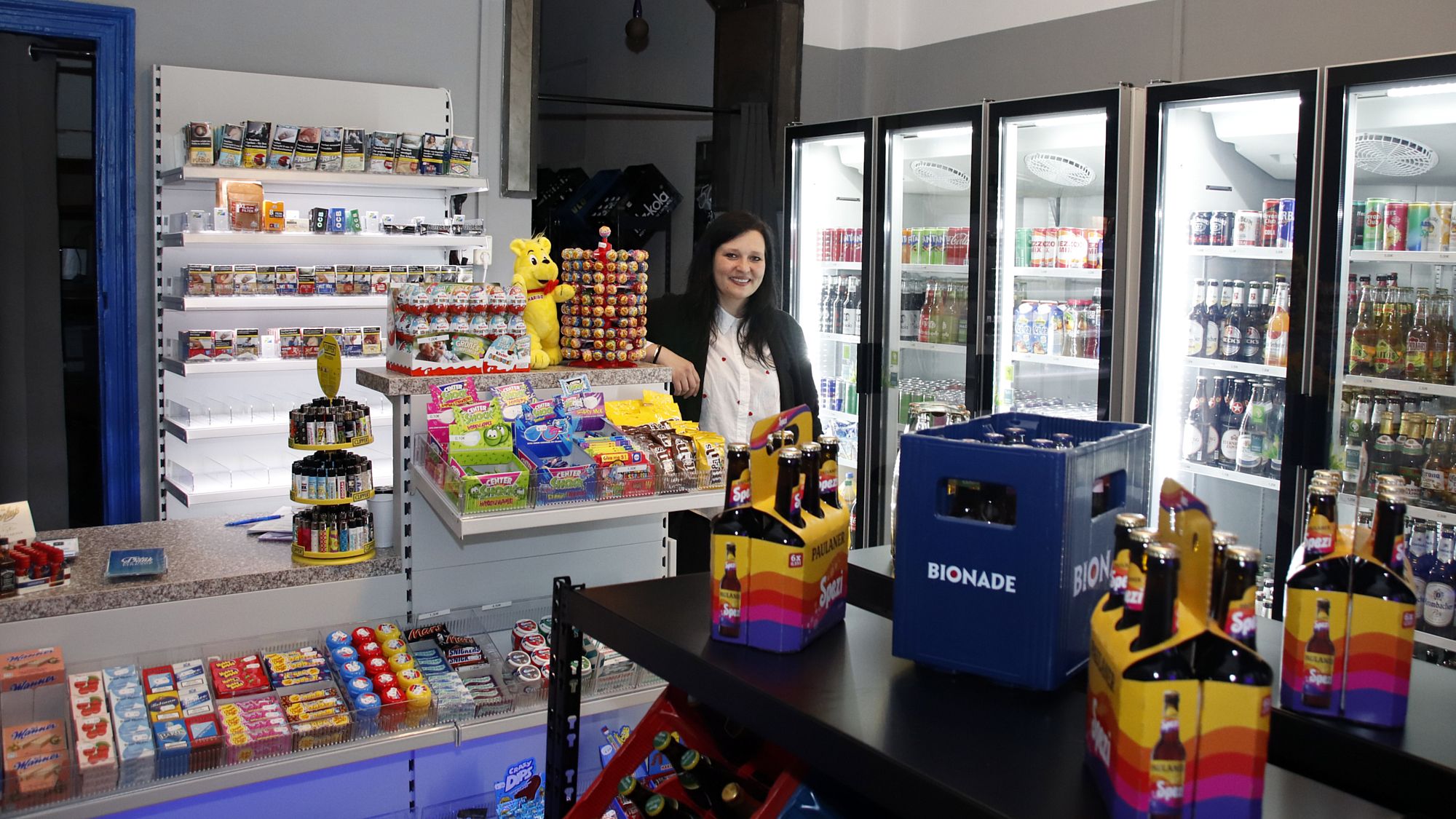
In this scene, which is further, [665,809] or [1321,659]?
[665,809]

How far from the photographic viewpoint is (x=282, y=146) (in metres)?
4.61

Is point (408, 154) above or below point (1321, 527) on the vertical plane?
above

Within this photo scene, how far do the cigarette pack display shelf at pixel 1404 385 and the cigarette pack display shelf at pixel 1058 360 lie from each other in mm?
918

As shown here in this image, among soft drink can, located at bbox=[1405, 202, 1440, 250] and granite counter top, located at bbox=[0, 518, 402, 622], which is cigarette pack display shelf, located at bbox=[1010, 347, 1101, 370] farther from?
granite counter top, located at bbox=[0, 518, 402, 622]

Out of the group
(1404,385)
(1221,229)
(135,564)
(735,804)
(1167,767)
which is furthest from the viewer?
(1221,229)

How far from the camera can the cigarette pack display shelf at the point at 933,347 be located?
5.03m

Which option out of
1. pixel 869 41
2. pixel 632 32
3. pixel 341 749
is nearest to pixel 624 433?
pixel 341 749

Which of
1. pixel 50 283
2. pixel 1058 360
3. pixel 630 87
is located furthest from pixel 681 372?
pixel 630 87

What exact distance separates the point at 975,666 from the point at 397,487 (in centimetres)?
211

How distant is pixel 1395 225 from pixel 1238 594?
3.29m

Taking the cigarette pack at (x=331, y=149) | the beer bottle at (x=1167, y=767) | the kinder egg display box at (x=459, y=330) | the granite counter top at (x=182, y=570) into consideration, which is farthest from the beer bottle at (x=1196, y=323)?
the beer bottle at (x=1167, y=767)

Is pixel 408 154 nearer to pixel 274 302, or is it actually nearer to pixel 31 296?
pixel 274 302

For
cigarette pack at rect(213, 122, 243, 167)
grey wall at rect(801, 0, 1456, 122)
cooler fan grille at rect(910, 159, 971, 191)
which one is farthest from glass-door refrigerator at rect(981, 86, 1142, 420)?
cigarette pack at rect(213, 122, 243, 167)

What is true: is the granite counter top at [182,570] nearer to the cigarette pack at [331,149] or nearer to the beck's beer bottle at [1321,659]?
the cigarette pack at [331,149]
